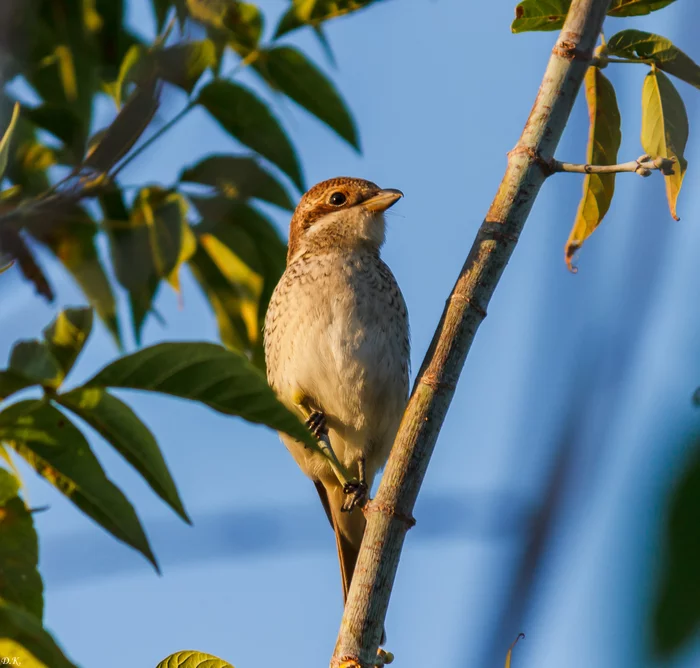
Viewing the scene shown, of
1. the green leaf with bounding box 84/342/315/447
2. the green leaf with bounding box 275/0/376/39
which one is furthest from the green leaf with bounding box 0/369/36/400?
the green leaf with bounding box 275/0/376/39

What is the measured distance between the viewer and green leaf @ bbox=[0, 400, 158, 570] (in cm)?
228

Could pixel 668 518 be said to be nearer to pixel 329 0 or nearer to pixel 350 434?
pixel 329 0

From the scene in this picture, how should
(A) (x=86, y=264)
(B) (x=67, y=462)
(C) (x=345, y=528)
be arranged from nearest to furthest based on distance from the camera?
(B) (x=67, y=462) → (A) (x=86, y=264) → (C) (x=345, y=528)

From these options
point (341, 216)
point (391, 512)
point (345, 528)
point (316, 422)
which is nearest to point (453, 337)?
point (391, 512)

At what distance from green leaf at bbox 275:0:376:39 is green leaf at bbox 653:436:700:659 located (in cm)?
320

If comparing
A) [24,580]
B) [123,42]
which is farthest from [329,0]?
[24,580]

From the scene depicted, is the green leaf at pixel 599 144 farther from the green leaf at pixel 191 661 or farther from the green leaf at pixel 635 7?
the green leaf at pixel 191 661

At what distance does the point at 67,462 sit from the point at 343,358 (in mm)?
Answer: 2551

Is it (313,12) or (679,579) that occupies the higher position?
(313,12)

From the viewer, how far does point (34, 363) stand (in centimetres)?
221

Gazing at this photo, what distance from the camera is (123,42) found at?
406 centimetres

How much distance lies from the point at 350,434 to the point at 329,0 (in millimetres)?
2256

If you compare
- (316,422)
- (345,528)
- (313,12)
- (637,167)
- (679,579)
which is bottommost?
(679,579)

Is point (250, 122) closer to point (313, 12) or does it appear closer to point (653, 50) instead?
point (313, 12)
